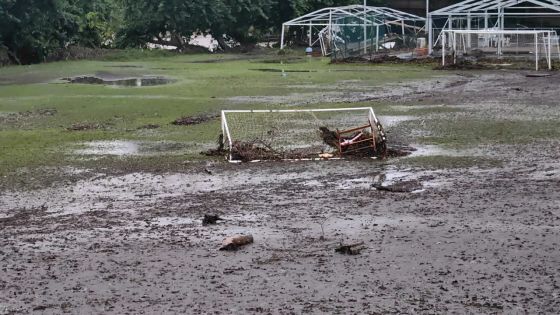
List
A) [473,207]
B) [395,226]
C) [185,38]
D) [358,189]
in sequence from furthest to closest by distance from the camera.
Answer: [185,38] → [358,189] → [473,207] → [395,226]

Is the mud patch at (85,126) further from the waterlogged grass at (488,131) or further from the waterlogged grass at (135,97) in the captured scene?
the waterlogged grass at (488,131)

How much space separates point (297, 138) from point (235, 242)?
7646 millimetres

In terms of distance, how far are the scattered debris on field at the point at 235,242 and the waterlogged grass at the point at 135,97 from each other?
5.33m

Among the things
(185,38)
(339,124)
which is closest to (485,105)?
(339,124)

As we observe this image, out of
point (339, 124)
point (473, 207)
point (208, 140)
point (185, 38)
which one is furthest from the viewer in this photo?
point (185, 38)

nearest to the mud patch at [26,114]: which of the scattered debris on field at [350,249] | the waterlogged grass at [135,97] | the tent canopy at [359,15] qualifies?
the waterlogged grass at [135,97]

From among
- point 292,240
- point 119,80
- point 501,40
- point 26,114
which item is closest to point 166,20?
point 501,40

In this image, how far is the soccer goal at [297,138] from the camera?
13664 millimetres

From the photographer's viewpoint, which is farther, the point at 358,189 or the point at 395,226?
the point at 358,189

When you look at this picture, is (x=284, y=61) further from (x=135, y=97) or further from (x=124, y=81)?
(x=135, y=97)

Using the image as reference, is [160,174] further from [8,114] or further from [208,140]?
[8,114]

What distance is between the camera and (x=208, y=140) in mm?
15664

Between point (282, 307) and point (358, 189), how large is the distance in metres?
Result: 4.89

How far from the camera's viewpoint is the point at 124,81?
30375mm
